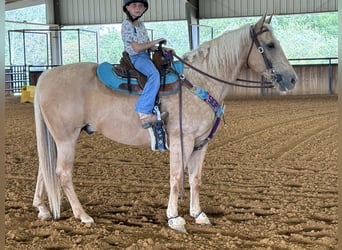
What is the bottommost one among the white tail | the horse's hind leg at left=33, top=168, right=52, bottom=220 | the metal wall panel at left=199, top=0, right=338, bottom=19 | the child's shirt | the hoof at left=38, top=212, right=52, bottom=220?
the hoof at left=38, top=212, right=52, bottom=220

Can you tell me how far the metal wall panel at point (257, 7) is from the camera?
18.1m

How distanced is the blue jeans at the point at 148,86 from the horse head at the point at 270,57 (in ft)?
2.61

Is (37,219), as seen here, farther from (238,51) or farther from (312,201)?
(312,201)

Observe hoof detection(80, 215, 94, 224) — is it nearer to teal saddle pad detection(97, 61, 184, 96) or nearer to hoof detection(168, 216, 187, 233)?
hoof detection(168, 216, 187, 233)

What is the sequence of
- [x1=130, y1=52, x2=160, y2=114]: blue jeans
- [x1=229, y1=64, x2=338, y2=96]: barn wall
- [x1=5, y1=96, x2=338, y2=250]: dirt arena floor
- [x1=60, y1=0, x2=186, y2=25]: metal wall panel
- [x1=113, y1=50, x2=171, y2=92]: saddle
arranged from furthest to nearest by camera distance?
[x1=60, y1=0, x2=186, y2=25]: metal wall panel → [x1=229, y1=64, x2=338, y2=96]: barn wall → [x1=113, y1=50, x2=171, y2=92]: saddle → [x1=130, y1=52, x2=160, y2=114]: blue jeans → [x1=5, y1=96, x2=338, y2=250]: dirt arena floor

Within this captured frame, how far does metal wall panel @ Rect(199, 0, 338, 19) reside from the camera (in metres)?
18.1

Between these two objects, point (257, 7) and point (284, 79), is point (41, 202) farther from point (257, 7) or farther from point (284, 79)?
point (257, 7)

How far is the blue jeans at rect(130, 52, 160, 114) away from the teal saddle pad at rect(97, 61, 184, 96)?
0.11 m

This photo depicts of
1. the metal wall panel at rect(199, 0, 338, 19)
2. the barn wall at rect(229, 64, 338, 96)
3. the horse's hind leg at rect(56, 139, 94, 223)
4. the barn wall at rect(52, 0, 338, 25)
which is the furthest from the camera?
the barn wall at rect(52, 0, 338, 25)

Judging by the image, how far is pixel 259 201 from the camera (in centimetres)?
417

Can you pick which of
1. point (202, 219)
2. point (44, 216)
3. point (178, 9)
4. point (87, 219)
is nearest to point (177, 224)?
point (202, 219)

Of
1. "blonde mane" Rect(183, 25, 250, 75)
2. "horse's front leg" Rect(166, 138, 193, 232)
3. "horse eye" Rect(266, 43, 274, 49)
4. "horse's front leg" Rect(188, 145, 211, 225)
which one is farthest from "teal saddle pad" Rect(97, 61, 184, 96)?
"horse eye" Rect(266, 43, 274, 49)

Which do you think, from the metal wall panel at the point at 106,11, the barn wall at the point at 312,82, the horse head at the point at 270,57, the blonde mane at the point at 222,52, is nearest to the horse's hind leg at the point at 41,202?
the blonde mane at the point at 222,52

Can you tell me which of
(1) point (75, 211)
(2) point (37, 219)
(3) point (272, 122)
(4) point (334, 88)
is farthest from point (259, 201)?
(4) point (334, 88)
